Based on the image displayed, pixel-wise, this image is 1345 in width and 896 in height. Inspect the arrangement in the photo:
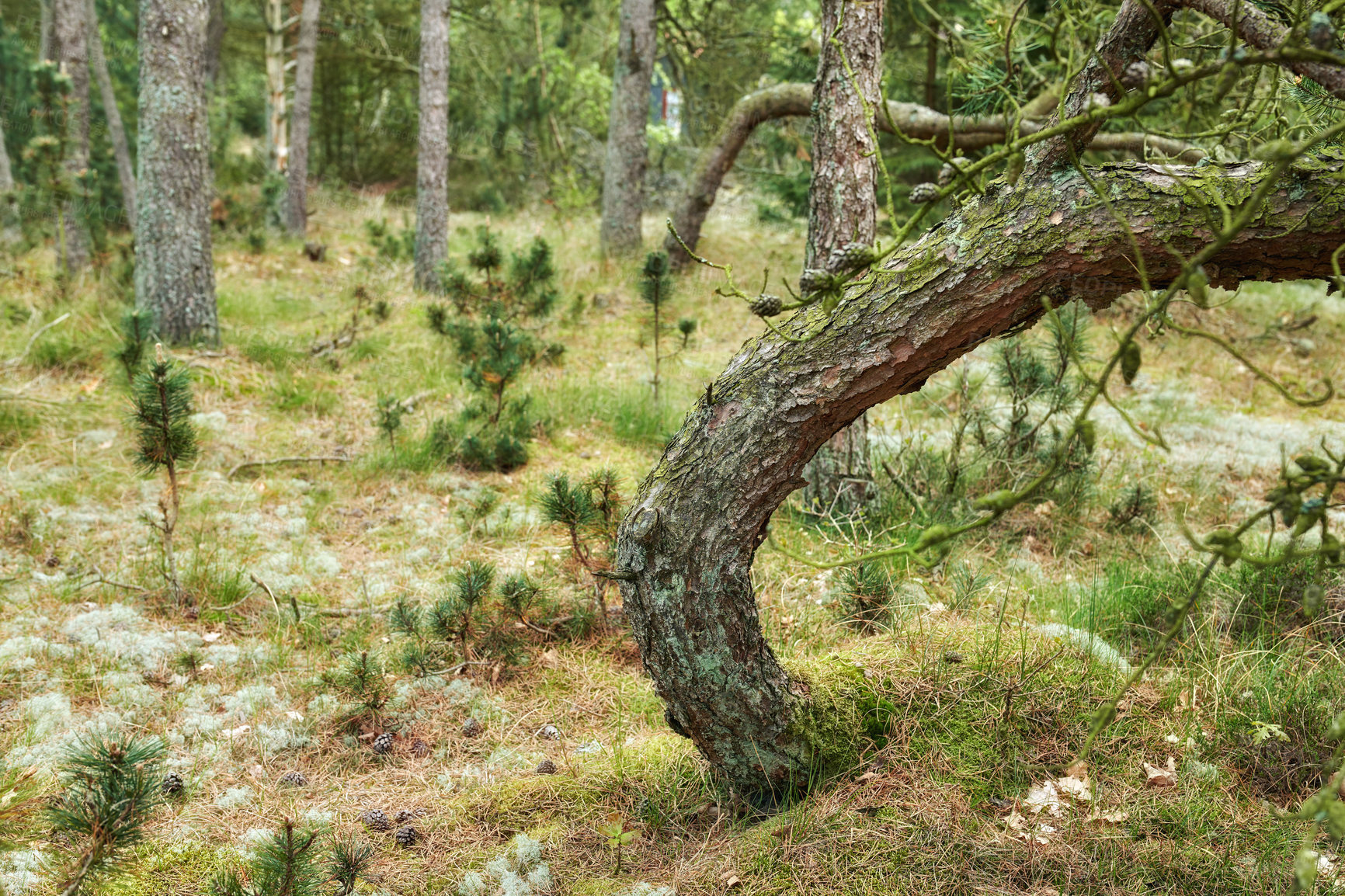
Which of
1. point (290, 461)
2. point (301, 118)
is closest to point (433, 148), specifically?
point (301, 118)

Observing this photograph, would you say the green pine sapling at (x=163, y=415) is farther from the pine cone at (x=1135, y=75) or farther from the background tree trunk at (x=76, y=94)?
the background tree trunk at (x=76, y=94)

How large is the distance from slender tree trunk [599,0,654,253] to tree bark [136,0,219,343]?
14.5ft

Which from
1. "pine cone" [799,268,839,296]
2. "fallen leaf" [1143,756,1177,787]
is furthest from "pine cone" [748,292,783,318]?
"fallen leaf" [1143,756,1177,787]

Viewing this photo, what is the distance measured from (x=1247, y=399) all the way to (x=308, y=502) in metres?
6.98

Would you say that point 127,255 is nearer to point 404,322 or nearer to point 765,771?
point 404,322

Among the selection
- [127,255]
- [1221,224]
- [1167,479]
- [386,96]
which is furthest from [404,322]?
[386,96]

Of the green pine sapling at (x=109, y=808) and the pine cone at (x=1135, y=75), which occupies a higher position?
the pine cone at (x=1135, y=75)

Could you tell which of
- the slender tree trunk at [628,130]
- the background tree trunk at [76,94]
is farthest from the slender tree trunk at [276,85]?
the slender tree trunk at [628,130]

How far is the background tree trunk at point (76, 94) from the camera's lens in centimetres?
809

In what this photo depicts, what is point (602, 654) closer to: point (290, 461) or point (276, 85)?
point (290, 461)

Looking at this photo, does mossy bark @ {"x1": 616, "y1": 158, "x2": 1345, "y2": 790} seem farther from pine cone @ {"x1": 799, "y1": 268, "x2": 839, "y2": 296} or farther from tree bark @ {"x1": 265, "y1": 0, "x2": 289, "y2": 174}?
tree bark @ {"x1": 265, "y1": 0, "x2": 289, "y2": 174}

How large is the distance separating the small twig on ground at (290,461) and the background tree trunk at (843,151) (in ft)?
9.76

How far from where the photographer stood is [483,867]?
2494mm

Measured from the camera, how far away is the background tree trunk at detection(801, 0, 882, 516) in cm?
414
